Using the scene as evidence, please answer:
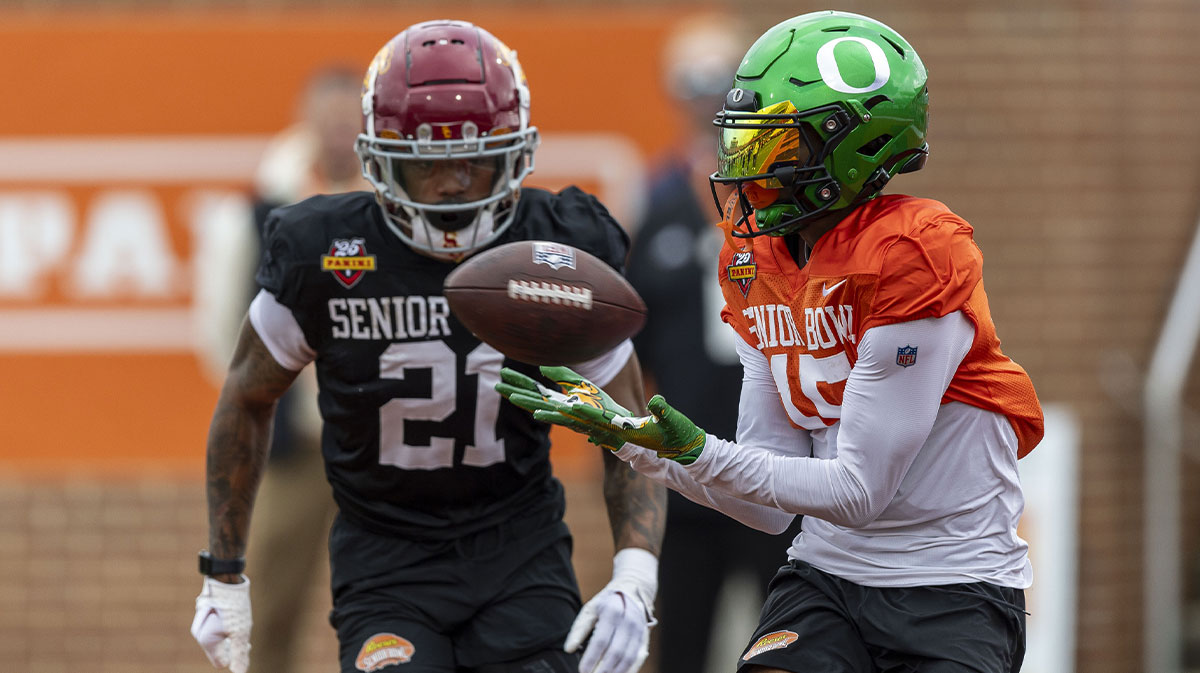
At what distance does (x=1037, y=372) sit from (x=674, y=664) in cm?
233

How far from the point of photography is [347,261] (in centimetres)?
308

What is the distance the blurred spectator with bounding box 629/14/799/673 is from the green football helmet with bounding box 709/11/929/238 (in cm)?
228

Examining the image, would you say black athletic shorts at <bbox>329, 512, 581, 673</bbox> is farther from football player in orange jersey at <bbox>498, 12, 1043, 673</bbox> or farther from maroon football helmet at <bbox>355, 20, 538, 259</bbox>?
maroon football helmet at <bbox>355, 20, 538, 259</bbox>

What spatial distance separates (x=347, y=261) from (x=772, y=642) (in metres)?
1.17

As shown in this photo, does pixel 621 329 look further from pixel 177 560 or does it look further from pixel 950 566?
pixel 177 560

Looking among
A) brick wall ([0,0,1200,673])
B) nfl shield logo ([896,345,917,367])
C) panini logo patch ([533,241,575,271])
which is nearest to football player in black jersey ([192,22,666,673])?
panini logo patch ([533,241,575,271])

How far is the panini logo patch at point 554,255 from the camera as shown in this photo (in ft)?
9.12

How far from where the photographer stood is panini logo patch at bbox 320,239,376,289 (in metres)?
3.07

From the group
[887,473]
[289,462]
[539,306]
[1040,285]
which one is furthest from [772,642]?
[1040,285]

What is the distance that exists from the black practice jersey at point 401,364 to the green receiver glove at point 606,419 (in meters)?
0.59

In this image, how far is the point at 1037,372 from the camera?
21.3 feet

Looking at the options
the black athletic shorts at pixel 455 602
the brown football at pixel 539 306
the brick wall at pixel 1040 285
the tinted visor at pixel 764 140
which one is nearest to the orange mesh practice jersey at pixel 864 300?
the tinted visor at pixel 764 140

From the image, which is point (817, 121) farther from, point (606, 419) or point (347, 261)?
point (347, 261)

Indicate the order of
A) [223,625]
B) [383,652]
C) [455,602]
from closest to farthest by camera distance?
1. [383,652]
2. [455,602]
3. [223,625]
